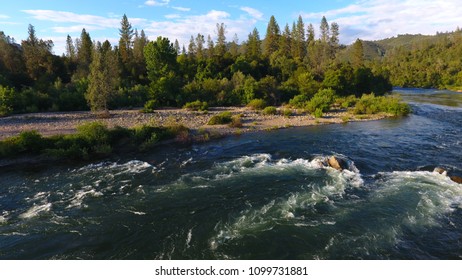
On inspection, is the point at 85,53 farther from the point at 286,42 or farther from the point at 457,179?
the point at 457,179

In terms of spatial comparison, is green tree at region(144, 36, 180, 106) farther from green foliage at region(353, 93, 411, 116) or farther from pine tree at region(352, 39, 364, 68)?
pine tree at region(352, 39, 364, 68)

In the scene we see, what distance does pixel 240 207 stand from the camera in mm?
14672

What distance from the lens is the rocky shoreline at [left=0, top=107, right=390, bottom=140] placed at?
30.1 m

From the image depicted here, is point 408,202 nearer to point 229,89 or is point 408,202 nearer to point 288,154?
point 288,154

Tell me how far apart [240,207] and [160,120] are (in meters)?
23.5

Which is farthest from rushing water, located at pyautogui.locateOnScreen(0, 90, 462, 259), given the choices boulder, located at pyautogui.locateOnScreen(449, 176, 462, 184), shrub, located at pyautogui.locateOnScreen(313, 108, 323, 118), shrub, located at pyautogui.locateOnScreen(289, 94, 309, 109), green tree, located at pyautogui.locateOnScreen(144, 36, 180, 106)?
green tree, located at pyautogui.locateOnScreen(144, 36, 180, 106)

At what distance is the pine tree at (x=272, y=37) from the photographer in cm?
9219

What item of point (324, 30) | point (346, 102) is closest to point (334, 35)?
point (324, 30)

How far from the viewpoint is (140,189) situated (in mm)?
17125

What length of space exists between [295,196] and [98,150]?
1708 cm

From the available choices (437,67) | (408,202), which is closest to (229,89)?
(408,202)

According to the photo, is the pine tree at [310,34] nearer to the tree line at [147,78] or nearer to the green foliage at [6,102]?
the tree line at [147,78]

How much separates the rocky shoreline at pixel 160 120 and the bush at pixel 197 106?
6.45 ft

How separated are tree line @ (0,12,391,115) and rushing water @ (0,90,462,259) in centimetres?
2150
